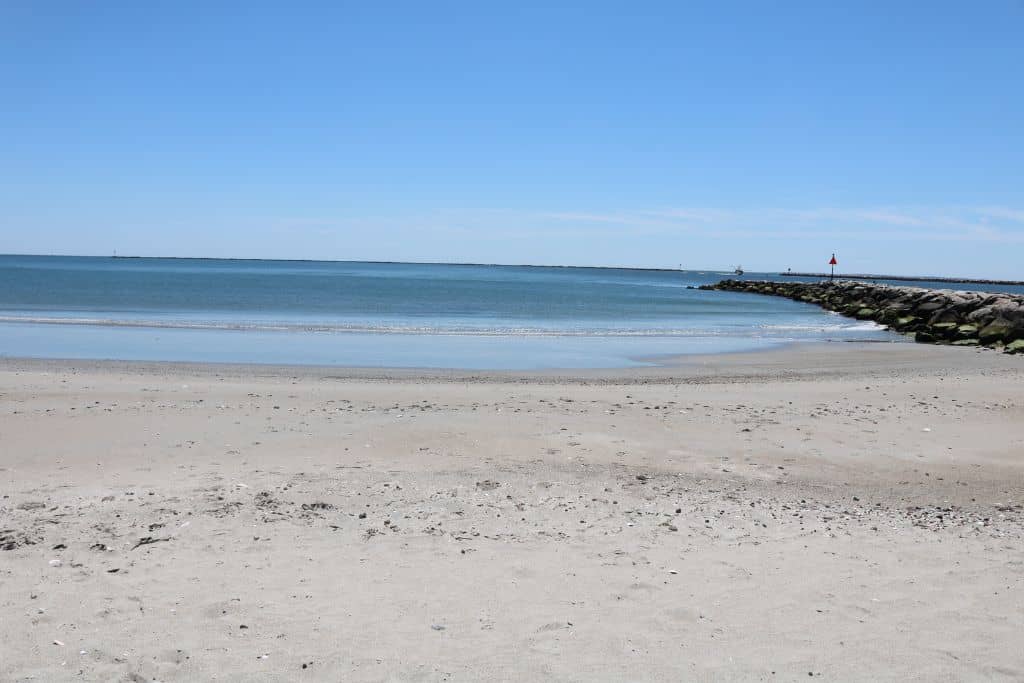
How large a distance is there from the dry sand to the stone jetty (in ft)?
54.8

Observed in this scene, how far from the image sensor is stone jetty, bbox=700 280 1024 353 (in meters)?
27.6

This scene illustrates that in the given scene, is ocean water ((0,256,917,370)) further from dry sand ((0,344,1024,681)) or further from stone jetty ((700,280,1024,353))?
dry sand ((0,344,1024,681))

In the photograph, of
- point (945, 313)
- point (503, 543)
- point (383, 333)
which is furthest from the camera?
point (945, 313)

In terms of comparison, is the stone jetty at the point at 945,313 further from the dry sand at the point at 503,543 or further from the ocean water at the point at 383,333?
the dry sand at the point at 503,543

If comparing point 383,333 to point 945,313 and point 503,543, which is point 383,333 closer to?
point 945,313

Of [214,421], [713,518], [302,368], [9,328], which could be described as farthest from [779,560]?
[9,328]

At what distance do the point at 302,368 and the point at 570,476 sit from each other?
11.4 meters

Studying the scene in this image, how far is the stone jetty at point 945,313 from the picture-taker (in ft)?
90.6

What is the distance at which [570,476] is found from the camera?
880 centimetres

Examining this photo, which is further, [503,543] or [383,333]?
[383,333]

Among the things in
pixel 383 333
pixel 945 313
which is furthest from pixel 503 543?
pixel 945 313

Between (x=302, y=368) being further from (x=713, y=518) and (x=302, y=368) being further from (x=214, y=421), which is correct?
(x=713, y=518)

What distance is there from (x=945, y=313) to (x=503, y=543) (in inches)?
1317

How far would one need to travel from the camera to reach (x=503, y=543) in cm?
664
